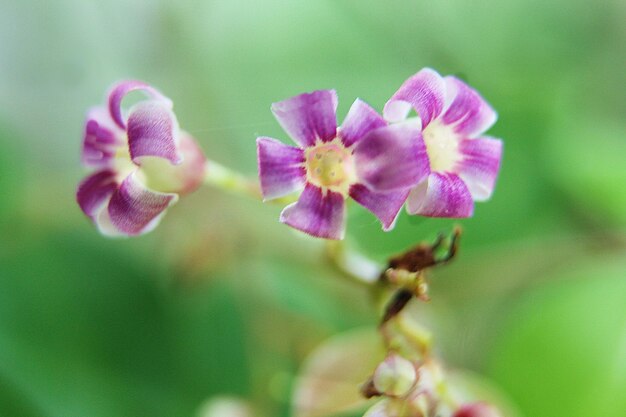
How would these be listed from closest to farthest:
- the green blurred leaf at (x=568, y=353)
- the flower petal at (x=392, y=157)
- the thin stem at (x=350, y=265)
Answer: the flower petal at (x=392, y=157)
the thin stem at (x=350, y=265)
the green blurred leaf at (x=568, y=353)

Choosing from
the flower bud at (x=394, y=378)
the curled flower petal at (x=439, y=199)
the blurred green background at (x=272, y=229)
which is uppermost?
the blurred green background at (x=272, y=229)

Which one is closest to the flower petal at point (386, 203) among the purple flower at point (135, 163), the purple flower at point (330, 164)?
the purple flower at point (330, 164)

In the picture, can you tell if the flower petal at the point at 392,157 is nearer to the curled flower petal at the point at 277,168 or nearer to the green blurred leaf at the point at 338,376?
the curled flower petal at the point at 277,168

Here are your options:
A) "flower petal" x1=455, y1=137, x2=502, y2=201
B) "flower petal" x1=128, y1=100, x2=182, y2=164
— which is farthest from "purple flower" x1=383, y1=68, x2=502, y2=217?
"flower petal" x1=128, y1=100, x2=182, y2=164

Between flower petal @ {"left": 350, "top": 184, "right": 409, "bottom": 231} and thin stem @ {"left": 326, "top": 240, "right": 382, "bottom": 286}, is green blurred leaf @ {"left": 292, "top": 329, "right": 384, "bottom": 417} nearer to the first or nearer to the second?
thin stem @ {"left": 326, "top": 240, "right": 382, "bottom": 286}

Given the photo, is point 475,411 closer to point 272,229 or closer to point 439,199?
point 439,199

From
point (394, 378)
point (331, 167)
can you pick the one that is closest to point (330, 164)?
point (331, 167)

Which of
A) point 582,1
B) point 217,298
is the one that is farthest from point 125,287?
point 582,1
